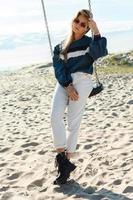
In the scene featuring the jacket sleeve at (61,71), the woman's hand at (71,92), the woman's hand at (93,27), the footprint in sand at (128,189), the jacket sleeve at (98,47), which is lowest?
the footprint in sand at (128,189)

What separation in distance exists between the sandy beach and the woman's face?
204 centimetres

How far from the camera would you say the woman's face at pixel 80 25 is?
6.50 meters

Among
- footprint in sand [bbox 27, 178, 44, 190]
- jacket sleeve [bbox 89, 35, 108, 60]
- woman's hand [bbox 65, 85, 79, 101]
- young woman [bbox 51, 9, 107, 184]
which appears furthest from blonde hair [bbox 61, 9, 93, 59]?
footprint in sand [bbox 27, 178, 44, 190]

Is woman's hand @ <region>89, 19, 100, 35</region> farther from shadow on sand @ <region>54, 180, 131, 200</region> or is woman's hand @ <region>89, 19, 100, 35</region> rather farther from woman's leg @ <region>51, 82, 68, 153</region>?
shadow on sand @ <region>54, 180, 131, 200</region>

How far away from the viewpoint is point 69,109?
267 inches

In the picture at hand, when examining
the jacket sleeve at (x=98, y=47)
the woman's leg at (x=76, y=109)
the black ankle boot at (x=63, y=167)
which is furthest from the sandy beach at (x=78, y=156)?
the jacket sleeve at (x=98, y=47)

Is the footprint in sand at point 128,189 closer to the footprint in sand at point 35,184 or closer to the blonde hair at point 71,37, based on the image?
the footprint in sand at point 35,184

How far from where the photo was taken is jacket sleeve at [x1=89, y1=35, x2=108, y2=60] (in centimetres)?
646

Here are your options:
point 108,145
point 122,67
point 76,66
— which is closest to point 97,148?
point 108,145

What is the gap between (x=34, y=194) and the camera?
6.77 meters

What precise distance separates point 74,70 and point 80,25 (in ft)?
1.89

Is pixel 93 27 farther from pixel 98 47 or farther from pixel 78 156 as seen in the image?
pixel 78 156

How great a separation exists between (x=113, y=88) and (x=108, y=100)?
11.5 ft

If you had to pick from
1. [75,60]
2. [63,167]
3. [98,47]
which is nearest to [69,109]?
[75,60]
